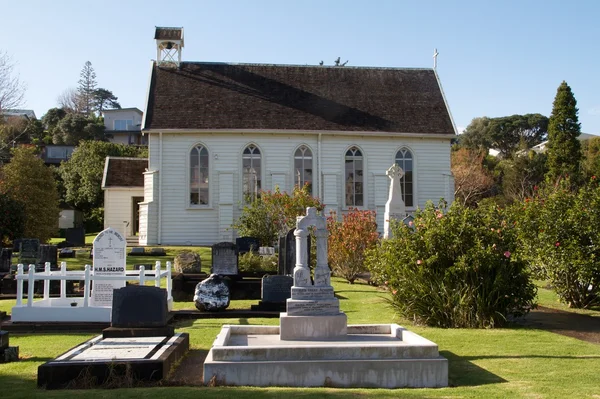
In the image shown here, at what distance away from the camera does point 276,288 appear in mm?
16750

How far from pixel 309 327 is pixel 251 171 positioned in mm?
26060

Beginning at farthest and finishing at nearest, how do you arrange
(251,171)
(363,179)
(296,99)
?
(296,99) → (363,179) → (251,171)

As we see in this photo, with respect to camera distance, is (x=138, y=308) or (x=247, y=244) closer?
(x=138, y=308)

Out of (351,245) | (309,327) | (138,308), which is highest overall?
(351,245)

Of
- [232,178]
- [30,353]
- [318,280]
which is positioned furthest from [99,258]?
[232,178]

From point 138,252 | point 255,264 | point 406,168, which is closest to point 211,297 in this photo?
point 255,264

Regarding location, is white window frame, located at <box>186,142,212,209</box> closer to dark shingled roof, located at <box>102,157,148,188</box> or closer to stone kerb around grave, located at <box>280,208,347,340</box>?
dark shingled roof, located at <box>102,157,148,188</box>

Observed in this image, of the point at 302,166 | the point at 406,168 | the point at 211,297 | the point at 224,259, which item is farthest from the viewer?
the point at 406,168

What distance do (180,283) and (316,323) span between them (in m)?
9.52

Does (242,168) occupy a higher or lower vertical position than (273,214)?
higher

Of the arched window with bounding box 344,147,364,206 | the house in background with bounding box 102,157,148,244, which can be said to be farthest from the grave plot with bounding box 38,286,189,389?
the house in background with bounding box 102,157,148,244

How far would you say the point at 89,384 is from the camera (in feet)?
29.8

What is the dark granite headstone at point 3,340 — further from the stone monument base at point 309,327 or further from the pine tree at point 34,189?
the pine tree at point 34,189

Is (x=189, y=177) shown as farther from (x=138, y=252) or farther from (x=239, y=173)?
(x=138, y=252)
